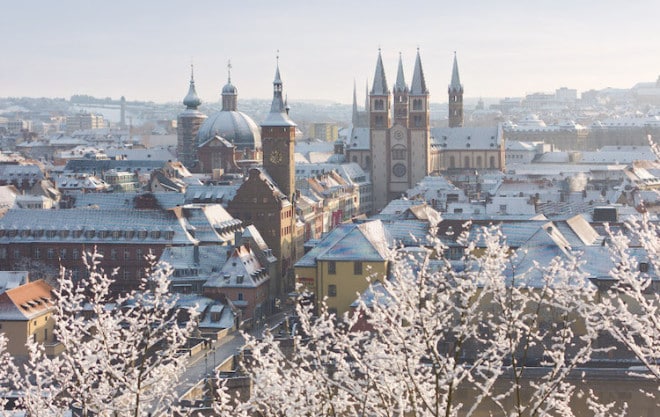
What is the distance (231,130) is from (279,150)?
48.5 meters

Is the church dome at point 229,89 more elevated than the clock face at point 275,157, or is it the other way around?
the church dome at point 229,89

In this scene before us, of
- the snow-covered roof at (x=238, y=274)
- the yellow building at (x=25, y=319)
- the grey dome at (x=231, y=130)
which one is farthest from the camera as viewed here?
the grey dome at (x=231, y=130)

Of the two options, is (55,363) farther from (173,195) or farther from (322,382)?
(173,195)

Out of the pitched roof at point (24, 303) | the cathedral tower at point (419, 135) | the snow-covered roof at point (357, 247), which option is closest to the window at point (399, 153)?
the cathedral tower at point (419, 135)

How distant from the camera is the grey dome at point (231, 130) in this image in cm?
13662

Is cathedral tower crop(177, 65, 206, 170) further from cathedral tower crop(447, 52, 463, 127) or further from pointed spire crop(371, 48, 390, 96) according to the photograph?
cathedral tower crop(447, 52, 463, 127)

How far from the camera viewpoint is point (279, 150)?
89.4 metres

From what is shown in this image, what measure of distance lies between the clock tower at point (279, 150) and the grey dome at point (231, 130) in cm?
4603

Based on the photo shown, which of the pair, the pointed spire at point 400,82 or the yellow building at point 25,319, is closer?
the yellow building at point 25,319

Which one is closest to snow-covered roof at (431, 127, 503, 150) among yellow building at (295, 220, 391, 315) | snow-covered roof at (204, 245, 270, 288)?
snow-covered roof at (204, 245, 270, 288)

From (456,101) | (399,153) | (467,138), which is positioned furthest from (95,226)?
(456,101)

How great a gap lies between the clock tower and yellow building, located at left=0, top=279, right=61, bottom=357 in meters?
30.4

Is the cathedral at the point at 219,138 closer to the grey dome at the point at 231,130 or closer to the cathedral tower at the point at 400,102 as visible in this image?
the grey dome at the point at 231,130

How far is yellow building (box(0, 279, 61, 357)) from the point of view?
5841 centimetres
